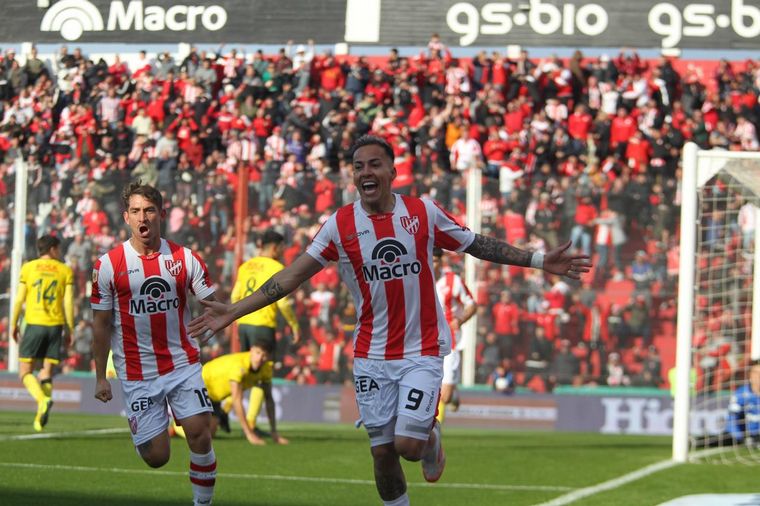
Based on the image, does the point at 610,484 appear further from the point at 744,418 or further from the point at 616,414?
the point at 616,414

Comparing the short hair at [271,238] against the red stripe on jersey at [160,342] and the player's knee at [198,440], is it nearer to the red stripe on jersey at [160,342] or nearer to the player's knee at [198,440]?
the red stripe on jersey at [160,342]

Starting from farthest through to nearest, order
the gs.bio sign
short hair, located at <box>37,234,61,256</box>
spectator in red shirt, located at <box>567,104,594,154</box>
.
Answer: the gs.bio sign → spectator in red shirt, located at <box>567,104,594,154</box> → short hair, located at <box>37,234,61,256</box>

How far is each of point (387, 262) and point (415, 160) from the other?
14.6 m

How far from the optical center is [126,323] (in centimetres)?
786

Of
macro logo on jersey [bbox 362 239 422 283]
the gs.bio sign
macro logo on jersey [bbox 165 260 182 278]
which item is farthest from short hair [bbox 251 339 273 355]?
the gs.bio sign

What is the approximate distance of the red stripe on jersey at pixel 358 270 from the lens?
6766 mm

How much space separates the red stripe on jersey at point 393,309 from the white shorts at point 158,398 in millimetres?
1536

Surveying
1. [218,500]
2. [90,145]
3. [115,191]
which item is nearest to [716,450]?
[218,500]

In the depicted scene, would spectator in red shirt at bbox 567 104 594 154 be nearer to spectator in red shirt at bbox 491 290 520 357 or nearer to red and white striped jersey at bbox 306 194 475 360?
spectator in red shirt at bbox 491 290 520 357

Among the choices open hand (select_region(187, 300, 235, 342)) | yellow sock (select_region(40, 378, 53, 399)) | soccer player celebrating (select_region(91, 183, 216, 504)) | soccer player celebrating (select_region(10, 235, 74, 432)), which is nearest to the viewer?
open hand (select_region(187, 300, 235, 342))

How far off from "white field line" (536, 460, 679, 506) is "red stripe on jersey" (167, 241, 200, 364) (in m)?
2.98

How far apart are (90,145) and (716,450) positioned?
1433cm

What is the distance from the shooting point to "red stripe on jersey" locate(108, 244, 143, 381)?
7746mm

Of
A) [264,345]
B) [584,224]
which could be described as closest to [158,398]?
[264,345]
